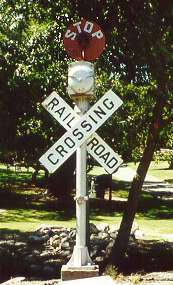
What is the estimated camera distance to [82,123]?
180 inches

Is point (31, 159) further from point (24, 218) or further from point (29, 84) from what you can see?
point (29, 84)

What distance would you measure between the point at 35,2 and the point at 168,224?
44.0 feet

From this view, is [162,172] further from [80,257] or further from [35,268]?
[80,257]

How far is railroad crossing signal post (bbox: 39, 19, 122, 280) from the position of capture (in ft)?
14.9

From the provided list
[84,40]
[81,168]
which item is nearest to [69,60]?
[84,40]

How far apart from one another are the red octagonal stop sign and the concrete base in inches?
70.9

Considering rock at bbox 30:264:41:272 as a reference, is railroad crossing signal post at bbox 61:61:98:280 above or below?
above

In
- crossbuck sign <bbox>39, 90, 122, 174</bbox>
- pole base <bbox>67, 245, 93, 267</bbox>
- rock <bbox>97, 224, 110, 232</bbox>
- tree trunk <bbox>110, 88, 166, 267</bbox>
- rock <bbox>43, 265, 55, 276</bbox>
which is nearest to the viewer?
crossbuck sign <bbox>39, 90, 122, 174</bbox>

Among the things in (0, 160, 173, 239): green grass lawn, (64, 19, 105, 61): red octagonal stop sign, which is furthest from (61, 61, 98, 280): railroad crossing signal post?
(0, 160, 173, 239): green grass lawn

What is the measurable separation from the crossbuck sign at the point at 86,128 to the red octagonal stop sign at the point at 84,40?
441 mm

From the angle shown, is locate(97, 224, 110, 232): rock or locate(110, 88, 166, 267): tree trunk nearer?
locate(110, 88, 166, 267): tree trunk

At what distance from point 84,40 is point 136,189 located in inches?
354

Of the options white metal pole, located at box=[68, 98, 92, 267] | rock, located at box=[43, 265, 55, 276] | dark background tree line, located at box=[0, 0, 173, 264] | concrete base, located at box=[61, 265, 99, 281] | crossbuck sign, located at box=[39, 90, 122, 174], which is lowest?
rock, located at box=[43, 265, 55, 276]

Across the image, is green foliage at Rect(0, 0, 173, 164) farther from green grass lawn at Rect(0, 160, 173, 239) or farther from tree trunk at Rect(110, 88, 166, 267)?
green grass lawn at Rect(0, 160, 173, 239)
